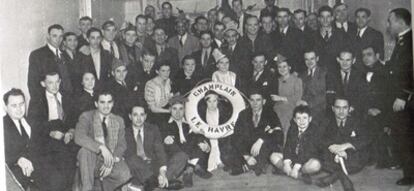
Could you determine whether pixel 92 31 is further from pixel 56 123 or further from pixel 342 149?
pixel 342 149

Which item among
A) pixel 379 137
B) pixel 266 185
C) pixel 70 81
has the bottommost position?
pixel 266 185

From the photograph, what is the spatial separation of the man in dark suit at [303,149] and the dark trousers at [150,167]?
2.56 ft

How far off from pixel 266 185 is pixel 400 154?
103 cm

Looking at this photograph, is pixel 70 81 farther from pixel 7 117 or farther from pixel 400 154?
pixel 400 154

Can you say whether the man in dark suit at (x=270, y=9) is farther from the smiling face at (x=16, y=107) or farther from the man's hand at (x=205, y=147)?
the smiling face at (x=16, y=107)

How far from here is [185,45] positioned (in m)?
5.41

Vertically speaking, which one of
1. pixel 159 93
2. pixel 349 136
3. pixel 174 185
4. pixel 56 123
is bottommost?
pixel 174 185

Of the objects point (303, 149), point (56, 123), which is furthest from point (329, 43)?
point (56, 123)

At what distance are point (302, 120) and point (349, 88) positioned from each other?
1.40ft

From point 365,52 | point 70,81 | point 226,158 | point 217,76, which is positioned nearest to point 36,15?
point 70,81

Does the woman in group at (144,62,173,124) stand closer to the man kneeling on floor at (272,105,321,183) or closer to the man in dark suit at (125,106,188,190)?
the man in dark suit at (125,106,188,190)

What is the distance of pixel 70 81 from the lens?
17.7 feet

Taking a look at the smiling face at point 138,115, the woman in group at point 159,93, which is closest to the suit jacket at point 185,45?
the woman in group at point 159,93

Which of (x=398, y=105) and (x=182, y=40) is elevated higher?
(x=182, y=40)
